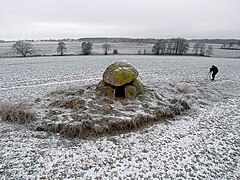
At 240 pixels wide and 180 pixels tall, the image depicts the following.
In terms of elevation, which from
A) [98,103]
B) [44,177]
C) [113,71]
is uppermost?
[113,71]

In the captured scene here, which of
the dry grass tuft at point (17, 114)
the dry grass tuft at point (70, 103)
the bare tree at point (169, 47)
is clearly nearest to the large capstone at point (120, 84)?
the dry grass tuft at point (70, 103)

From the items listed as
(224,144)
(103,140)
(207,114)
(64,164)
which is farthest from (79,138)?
(207,114)

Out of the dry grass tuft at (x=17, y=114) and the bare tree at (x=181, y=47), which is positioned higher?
the bare tree at (x=181, y=47)

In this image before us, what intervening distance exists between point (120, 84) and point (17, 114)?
19.1 ft

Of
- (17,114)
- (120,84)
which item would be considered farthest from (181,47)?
(17,114)

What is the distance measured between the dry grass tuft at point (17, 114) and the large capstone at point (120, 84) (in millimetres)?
4191

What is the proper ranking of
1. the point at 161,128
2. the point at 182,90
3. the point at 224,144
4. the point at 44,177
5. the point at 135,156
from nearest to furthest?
the point at 44,177, the point at 135,156, the point at 224,144, the point at 161,128, the point at 182,90

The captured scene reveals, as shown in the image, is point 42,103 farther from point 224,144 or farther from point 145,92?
point 224,144

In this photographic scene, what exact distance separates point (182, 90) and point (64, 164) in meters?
11.0

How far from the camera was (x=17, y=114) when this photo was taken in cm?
902

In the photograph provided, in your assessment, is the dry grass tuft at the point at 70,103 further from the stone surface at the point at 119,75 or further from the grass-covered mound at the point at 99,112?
the stone surface at the point at 119,75

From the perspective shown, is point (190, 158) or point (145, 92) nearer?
point (190, 158)

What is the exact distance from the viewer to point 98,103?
34.5 ft

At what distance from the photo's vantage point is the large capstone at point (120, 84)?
11258 millimetres
